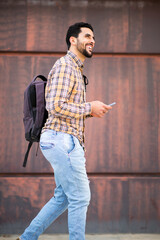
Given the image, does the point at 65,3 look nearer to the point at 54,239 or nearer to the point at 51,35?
the point at 51,35

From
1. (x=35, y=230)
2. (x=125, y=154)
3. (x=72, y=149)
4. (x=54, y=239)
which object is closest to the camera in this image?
(x=72, y=149)

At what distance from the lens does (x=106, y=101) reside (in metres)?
3.48

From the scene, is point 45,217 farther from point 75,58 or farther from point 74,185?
point 75,58

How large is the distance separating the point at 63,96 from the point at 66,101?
0.04m

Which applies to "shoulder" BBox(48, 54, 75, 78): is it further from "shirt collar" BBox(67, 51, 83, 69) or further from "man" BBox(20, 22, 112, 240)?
"shirt collar" BBox(67, 51, 83, 69)

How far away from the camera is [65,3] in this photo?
137 inches

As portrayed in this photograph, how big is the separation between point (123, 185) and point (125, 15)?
2017 millimetres

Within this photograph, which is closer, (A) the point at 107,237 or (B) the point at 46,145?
(B) the point at 46,145

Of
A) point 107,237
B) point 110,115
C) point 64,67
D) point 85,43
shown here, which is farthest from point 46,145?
point 107,237

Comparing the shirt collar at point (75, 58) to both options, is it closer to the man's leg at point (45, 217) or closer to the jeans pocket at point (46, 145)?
the jeans pocket at point (46, 145)

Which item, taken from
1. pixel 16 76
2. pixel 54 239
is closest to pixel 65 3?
pixel 16 76

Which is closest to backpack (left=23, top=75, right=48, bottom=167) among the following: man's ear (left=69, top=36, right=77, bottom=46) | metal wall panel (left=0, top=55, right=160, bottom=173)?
man's ear (left=69, top=36, right=77, bottom=46)

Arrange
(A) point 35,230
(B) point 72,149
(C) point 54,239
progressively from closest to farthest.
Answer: (B) point 72,149 < (A) point 35,230 < (C) point 54,239

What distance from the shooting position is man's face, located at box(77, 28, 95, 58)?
2.29 m
